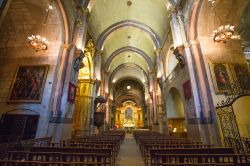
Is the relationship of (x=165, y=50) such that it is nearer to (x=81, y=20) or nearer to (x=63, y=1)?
(x=81, y=20)

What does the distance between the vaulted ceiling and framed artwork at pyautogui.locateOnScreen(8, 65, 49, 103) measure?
664 centimetres

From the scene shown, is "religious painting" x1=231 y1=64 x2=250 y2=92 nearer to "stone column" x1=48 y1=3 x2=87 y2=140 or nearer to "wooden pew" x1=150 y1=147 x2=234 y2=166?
"wooden pew" x1=150 y1=147 x2=234 y2=166


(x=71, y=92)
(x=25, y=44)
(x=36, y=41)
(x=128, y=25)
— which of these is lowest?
(x=71, y=92)

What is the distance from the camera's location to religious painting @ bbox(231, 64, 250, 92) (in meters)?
7.03

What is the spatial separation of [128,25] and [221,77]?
11608mm

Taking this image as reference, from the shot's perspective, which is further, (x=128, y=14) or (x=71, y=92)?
(x=128, y=14)

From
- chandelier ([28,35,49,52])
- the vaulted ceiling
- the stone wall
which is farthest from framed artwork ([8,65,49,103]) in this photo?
the vaulted ceiling

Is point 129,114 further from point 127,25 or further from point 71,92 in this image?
point 71,92

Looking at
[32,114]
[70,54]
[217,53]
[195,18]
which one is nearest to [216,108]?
[217,53]

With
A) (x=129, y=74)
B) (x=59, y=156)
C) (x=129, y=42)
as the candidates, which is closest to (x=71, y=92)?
(x=59, y=156)

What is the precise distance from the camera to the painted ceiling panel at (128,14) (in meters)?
12.5

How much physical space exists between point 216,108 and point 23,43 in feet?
38.7

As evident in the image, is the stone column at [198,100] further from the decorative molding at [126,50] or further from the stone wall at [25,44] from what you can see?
the decorative molding at [126,50]

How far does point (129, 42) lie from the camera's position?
1962 cm
